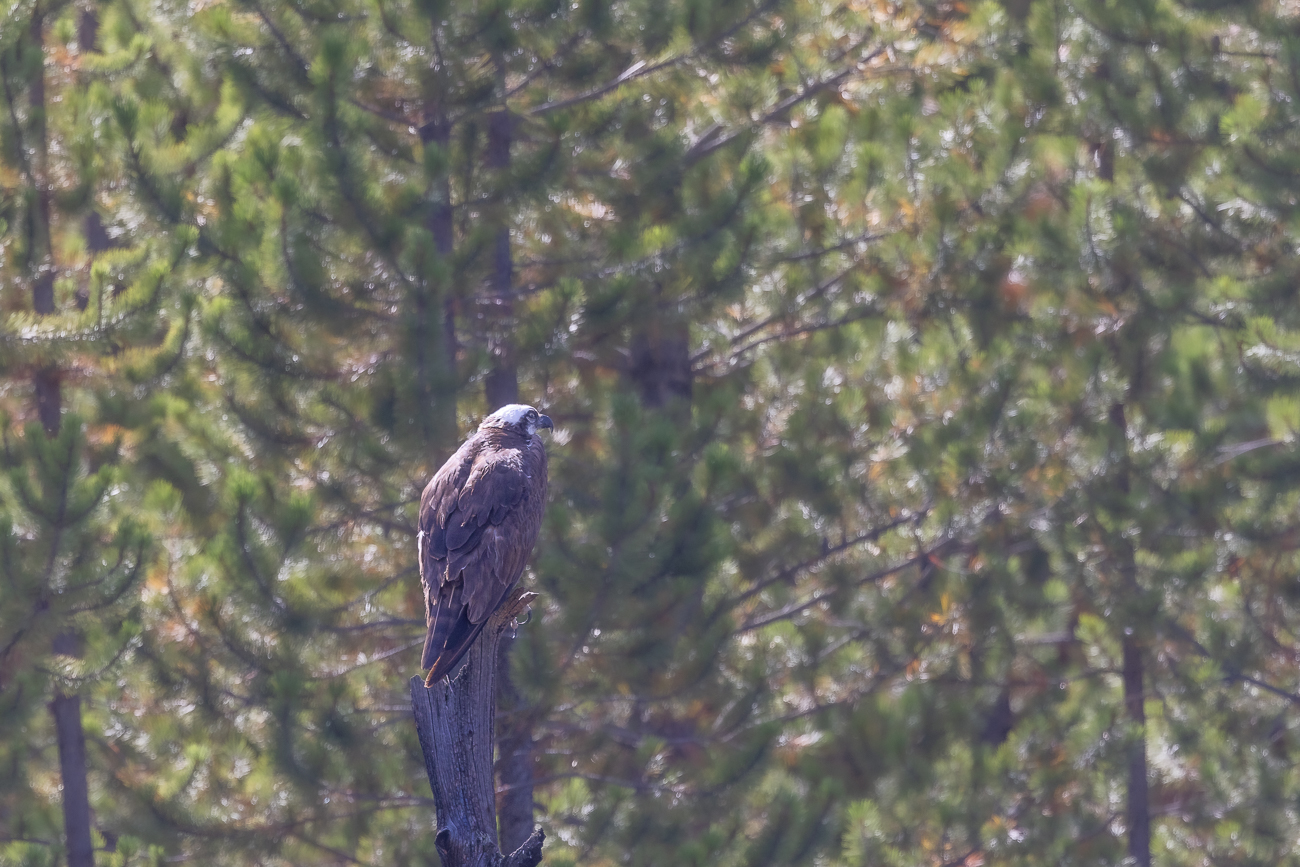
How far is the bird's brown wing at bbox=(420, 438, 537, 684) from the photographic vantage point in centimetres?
606

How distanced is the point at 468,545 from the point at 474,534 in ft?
0.25

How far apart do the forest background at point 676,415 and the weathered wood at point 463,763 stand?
3.18m

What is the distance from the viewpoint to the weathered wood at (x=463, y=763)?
18.1ft

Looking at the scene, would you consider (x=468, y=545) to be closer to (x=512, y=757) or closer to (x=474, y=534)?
(x=474, y=534)

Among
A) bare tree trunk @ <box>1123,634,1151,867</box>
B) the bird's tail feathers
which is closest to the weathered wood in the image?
the bird's tail feathers

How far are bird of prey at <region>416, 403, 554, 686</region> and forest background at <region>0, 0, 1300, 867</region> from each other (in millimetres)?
1874

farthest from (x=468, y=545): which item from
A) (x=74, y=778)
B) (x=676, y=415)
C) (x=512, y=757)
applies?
(x=74, y=778)

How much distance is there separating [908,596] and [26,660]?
21.4 ft

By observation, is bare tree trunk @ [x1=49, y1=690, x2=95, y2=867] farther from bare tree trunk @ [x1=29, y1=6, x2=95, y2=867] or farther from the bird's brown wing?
the bird's brown wing

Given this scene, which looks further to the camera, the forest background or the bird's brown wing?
the forest background

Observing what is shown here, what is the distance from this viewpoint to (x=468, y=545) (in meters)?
6.47

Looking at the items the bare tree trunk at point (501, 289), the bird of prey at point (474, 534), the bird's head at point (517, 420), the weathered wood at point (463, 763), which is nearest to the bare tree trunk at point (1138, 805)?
the bare tree trunk at point (501, 289)

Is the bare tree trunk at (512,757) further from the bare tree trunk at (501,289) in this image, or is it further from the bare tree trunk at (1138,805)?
the bare tree trunk at (1138,805)

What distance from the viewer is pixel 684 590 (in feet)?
31.1
